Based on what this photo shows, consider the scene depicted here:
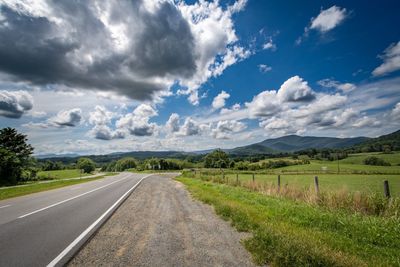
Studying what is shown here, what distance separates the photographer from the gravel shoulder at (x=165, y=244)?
448 centimetres

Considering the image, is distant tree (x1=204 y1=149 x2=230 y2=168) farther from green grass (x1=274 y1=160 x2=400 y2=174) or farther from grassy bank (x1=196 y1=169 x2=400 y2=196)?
grassy bank (x1=196 y1=169 x2=400 y2=196)

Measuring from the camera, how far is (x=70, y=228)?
6.88 m

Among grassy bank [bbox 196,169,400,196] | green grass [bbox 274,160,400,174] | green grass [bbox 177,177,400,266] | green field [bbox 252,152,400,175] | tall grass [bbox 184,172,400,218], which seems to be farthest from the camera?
green field [bbox 252,152,400,175]

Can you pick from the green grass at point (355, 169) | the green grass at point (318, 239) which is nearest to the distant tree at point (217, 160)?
the green grass at point (355, 169)

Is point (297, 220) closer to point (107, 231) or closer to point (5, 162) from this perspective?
point (107, 231)

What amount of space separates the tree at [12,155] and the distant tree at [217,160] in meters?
79.1

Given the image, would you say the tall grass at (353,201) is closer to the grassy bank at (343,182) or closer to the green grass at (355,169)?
the grassy bank at (343,182)

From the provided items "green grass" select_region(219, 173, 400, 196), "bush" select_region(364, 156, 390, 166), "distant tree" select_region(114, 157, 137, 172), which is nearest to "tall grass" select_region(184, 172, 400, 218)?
"green grass" select_region(219, 173, 400, 196)

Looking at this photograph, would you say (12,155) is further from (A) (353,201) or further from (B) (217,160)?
(B) (217,160)

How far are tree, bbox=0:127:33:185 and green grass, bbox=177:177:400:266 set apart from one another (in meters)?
39.0

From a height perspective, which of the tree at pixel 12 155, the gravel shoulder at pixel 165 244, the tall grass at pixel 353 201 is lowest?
the tall grass at pixel 353 201

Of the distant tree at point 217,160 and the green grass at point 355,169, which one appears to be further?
the distant tree at point 217,160

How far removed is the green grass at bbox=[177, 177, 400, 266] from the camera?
430 centimetres

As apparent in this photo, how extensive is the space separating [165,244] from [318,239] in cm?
387
